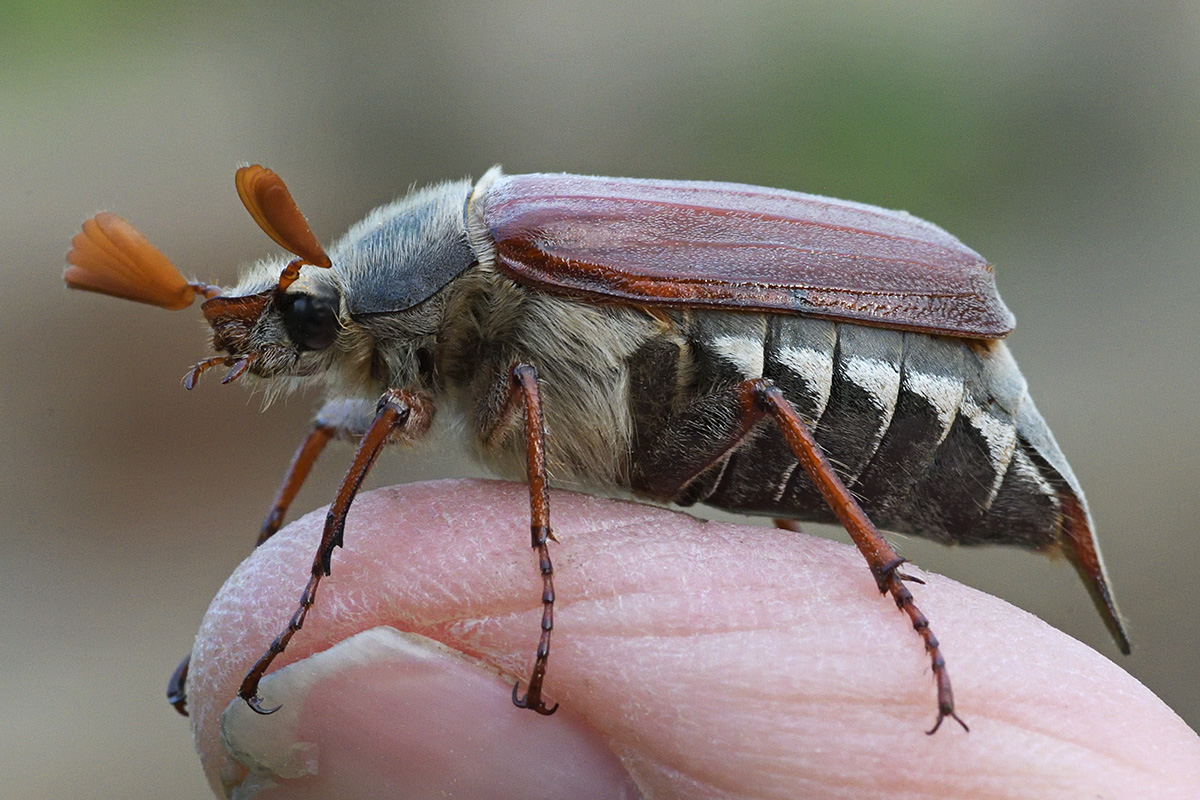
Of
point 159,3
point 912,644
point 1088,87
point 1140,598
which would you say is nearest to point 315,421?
point 912,644

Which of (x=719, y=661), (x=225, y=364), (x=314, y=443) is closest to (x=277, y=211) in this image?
(x=225, y=364)

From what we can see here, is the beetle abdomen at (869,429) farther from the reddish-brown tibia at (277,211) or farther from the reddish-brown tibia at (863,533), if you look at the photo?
the reddish-brown tibia at (277,211)

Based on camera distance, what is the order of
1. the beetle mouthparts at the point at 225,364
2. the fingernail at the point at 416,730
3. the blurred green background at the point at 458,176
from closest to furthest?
1. the fingernail at the point at 416,730
2. the beetle mouthparts at the point at 225,364
3. the blurred green background at the point at 458,176

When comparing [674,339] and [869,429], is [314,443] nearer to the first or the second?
[674,339]

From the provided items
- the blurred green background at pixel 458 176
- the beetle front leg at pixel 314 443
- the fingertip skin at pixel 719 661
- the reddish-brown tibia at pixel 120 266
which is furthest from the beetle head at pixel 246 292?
the blurred green background at pixel 458 176

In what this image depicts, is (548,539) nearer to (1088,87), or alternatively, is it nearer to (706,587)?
(706,587)

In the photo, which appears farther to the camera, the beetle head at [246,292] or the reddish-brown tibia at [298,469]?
the reddish-brown tibia at [298,469]

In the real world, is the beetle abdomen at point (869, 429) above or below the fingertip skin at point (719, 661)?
above
